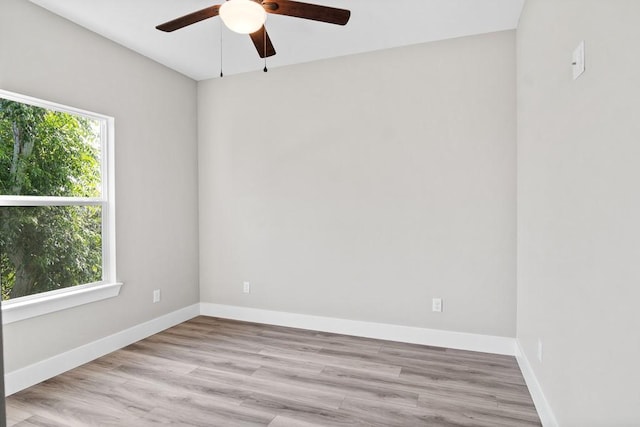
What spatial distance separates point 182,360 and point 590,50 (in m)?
3.27

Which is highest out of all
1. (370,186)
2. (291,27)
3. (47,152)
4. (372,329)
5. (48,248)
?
(291,27)

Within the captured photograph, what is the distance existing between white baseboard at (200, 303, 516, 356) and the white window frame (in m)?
1.25

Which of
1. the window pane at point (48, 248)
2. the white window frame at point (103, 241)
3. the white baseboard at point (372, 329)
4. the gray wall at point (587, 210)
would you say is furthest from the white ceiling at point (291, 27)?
the white baseboard at point (372, 329)

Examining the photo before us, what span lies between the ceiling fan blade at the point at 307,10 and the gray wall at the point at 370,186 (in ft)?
4.31

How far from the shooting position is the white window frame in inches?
99.7

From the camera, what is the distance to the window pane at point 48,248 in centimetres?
258

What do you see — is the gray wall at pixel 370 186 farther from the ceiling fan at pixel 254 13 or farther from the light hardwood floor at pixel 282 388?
the ceiling fan at pixel 254 13

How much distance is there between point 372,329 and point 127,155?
9.10ft

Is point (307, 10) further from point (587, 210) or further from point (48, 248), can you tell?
point (48, 248)

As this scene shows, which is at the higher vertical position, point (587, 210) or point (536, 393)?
point (587, 210)

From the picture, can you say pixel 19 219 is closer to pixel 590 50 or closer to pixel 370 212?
pixel 370 212

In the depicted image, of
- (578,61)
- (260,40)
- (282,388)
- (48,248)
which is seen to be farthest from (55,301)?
(578,61)

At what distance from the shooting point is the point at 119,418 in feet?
7.26

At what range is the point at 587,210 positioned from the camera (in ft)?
4.94
